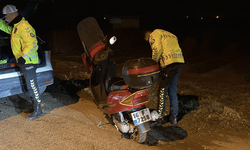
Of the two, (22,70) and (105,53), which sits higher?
(105,53)

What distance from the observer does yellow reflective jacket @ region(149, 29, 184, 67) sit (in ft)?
12.0

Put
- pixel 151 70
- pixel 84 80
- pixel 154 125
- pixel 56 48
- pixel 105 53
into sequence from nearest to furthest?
pixel 151 70 → pixel 105 53 → pixel 154 125 → pixel 84 80 → pixel 56 48

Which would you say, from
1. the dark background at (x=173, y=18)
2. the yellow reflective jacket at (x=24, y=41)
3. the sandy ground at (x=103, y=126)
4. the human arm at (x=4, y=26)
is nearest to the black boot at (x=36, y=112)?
the sandy ground at (x=103, y=126)

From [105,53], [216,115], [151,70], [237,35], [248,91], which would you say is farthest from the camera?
[237,35]

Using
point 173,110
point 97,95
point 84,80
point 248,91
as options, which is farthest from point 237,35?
point 97,95

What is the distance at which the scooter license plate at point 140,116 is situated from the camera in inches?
117

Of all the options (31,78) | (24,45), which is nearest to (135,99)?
(31,78)

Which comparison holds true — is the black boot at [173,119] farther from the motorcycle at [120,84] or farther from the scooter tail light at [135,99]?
the scooter tail light at [135,99]

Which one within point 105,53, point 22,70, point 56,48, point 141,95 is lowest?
point 56,48

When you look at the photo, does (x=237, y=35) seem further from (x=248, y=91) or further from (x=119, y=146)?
(x=119, y=146)

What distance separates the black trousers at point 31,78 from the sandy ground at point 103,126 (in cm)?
48

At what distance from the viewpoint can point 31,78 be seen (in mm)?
4008

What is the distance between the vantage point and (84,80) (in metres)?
6.98

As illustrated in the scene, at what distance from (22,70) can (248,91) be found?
5.52 meters
